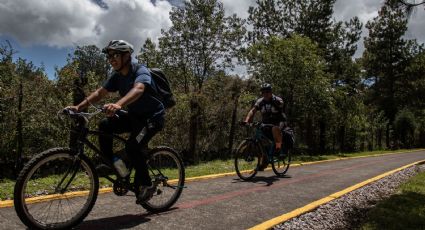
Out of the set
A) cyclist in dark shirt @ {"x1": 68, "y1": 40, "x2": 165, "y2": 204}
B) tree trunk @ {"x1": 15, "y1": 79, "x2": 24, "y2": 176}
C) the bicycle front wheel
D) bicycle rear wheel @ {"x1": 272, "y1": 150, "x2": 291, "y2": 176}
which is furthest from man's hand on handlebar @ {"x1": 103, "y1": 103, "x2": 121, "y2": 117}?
tree trunk @ {"x1": 15, "y1": 79, "x2": 24, "y2": 176}

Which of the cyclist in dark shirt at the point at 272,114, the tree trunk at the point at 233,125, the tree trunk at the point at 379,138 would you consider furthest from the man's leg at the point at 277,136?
the tree trunk at the point at 379,138

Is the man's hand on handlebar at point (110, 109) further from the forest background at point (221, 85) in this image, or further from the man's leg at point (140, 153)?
the forest background at point (221, 85)

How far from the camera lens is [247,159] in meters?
9.24

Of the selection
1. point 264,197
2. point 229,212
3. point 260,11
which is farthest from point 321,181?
point 260,11

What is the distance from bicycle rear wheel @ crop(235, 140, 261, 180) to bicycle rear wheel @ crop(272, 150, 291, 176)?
2.79 ft

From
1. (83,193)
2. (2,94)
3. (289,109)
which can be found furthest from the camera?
(289,109)

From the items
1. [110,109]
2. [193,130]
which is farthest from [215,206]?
[193,130]

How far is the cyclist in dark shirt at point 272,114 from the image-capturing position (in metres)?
9.55

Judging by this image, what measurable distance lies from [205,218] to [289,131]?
5626 millimetres

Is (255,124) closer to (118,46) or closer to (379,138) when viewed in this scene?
(118,46)

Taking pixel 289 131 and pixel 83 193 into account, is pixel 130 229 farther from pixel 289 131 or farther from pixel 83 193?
pixel 289 131

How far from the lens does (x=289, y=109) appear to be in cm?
2430

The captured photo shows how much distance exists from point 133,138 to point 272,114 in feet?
17.3

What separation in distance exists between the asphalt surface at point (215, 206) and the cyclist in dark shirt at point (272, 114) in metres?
1.14
